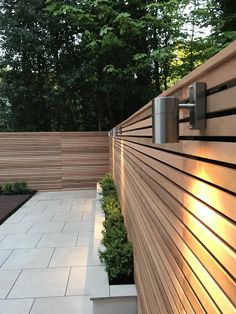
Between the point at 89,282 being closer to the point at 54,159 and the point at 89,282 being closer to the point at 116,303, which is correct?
the point at 116,303

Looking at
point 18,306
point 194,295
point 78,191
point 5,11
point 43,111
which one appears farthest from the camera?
point 43,111

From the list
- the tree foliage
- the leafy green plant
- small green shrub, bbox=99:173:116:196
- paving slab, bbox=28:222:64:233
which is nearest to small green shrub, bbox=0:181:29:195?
the tree foliage

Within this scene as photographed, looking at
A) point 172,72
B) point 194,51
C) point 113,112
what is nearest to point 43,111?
point 113,112

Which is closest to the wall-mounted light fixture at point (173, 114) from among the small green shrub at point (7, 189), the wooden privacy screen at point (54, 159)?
the small green shrub at point (7, 189)

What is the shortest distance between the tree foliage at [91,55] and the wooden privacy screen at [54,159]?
1.20m

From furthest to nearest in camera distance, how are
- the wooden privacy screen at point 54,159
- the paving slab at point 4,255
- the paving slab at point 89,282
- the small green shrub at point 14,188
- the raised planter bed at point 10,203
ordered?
the wooden privacy screen at point 54,159, the small green shrub at point 14,188, the raised planter bed at point 10,203, the paving slab at point 4,255, the paving slab at point 89,282

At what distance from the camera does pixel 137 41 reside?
962cm

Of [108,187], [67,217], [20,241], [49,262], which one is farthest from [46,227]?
[49,262]

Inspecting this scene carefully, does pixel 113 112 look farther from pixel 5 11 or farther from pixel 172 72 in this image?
pixel 5 11

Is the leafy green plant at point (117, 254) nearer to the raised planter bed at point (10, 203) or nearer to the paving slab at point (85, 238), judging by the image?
the paving slab at point (85, 238)

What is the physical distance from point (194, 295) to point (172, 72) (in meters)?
9.15

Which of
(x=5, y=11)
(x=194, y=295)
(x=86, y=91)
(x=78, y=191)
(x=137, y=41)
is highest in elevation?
(x=5, y=11)

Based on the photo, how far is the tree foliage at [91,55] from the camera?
830 centimetres

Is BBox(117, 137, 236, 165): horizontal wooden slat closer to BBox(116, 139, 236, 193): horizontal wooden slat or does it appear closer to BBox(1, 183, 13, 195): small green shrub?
BBox(116, 139, 236, 193): horizontal wooden slat
